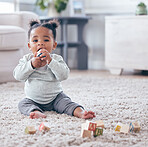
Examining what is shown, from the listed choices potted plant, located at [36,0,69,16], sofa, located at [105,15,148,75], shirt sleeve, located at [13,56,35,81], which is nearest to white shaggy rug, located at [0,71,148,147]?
shirt sleeve, located at [13,56,35,81]

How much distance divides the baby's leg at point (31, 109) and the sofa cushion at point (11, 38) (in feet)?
3.03

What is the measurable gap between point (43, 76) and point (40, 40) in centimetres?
17

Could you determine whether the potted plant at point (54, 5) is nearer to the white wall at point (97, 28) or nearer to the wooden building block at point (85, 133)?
the white wall at point (97, 28)

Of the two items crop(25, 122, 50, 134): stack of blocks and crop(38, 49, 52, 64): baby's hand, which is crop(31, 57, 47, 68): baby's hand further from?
crop(25, 122, 50, 134): stack of blocks

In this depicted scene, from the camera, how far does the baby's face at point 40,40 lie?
4.83 ft

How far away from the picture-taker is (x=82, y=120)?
1.32 metres

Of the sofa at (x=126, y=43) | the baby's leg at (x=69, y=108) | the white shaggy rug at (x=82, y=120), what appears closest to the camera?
the white shaggy rug at (x=82, y=120)

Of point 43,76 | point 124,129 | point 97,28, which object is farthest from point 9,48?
point 97,28

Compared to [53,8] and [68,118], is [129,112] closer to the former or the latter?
A: [68,118]

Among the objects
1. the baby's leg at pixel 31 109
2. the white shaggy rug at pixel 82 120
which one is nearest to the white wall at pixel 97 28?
the white shaggy rug at pixel 82 120

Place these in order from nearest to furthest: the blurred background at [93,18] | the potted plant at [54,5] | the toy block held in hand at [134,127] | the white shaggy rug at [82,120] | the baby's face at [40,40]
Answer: the white shaggy rug at [82,120] → the toy block held in hand at [134,127] → the baby's face at [40,40] → the potted plant at [54,5] → the blurred background at [93,18]

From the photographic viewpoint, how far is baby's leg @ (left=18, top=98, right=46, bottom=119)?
1.36 meters

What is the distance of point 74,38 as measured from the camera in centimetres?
388

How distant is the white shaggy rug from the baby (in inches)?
2.5
